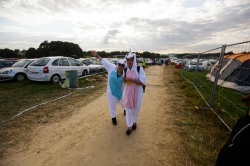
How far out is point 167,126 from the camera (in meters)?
3.89

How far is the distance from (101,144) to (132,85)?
1.36m

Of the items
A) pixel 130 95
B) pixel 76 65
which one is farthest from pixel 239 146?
pixel 76 65

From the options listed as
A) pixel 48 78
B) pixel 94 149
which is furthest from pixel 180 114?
pixel 48 78

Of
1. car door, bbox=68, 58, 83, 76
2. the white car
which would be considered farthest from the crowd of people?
car door, bbox=68, 58, 83, 76

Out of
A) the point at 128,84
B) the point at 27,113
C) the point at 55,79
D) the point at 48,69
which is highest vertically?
the point at 128,84

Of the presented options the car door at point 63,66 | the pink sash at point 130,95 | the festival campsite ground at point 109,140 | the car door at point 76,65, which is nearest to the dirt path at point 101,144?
the festival campsite ground at point 109,140

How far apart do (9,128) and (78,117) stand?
1.61 metres

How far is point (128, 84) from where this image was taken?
10.8 feet

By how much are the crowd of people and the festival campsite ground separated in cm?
49

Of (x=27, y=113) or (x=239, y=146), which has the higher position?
(x=239, y=146)

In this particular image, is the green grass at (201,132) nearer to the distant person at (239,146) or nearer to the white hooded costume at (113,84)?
the distant person at (239,146)

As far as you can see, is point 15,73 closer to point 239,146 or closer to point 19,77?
point 19,77

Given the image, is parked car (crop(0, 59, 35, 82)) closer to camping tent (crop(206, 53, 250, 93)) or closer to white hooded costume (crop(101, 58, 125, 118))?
white hooded costume (crop(101, 58, 125, 118))

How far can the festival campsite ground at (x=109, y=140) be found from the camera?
265 centimetres
